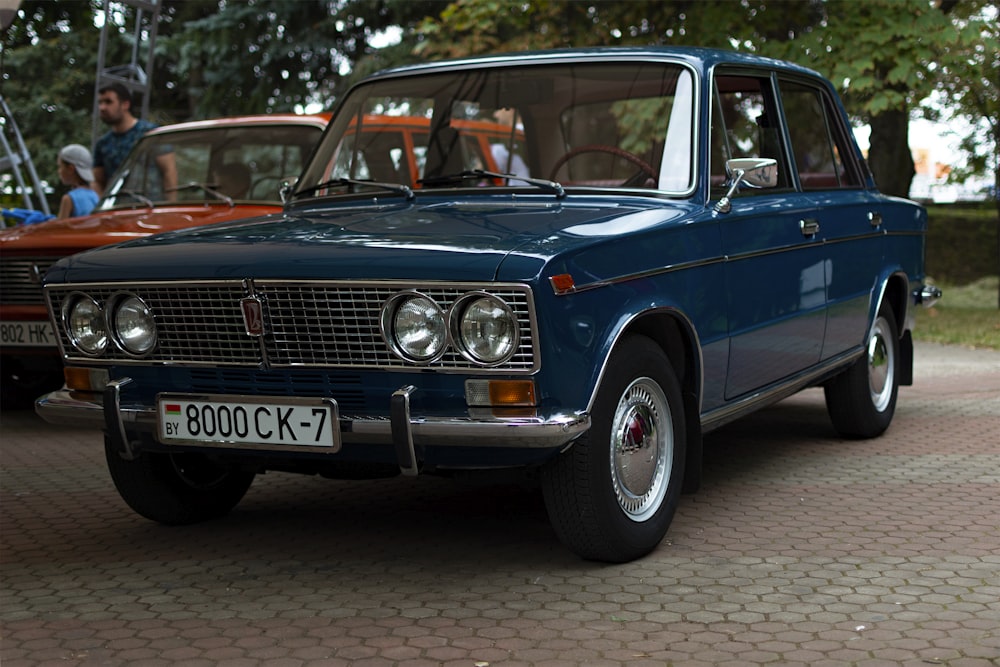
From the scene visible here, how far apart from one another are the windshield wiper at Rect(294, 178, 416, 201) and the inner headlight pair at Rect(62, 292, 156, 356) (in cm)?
120

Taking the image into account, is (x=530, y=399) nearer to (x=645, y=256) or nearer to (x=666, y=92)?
(x=645, y=256)

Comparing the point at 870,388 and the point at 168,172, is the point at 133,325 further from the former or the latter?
the point at 168,172

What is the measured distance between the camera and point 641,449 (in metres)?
Result: 4.59

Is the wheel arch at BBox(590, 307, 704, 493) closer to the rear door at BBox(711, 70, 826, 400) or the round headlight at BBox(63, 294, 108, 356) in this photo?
the rear door at BBox(711, 70, 826, 400)

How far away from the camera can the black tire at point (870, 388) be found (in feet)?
22.7

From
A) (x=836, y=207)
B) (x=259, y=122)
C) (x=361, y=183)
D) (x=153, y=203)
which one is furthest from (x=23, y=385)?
(x=836, y=207)

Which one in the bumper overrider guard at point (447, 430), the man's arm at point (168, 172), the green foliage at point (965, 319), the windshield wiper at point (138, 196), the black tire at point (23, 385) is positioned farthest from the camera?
the green foliage at point (965, 319)

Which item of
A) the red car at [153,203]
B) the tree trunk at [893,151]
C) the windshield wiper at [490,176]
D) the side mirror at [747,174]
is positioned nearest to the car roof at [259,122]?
the red car at [153,203]

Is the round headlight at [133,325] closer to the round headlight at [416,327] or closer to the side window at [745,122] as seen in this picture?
the round headlight at [416,327]

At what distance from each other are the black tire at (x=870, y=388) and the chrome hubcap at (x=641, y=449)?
2.52m

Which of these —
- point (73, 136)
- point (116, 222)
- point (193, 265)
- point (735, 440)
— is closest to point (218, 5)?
point (73, 136)

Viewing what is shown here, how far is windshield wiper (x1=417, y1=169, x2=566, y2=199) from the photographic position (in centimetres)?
513

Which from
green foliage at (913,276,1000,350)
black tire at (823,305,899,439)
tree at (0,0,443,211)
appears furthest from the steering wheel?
tree at (0,0,443,211)

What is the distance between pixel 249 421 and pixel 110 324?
2.34 ft
